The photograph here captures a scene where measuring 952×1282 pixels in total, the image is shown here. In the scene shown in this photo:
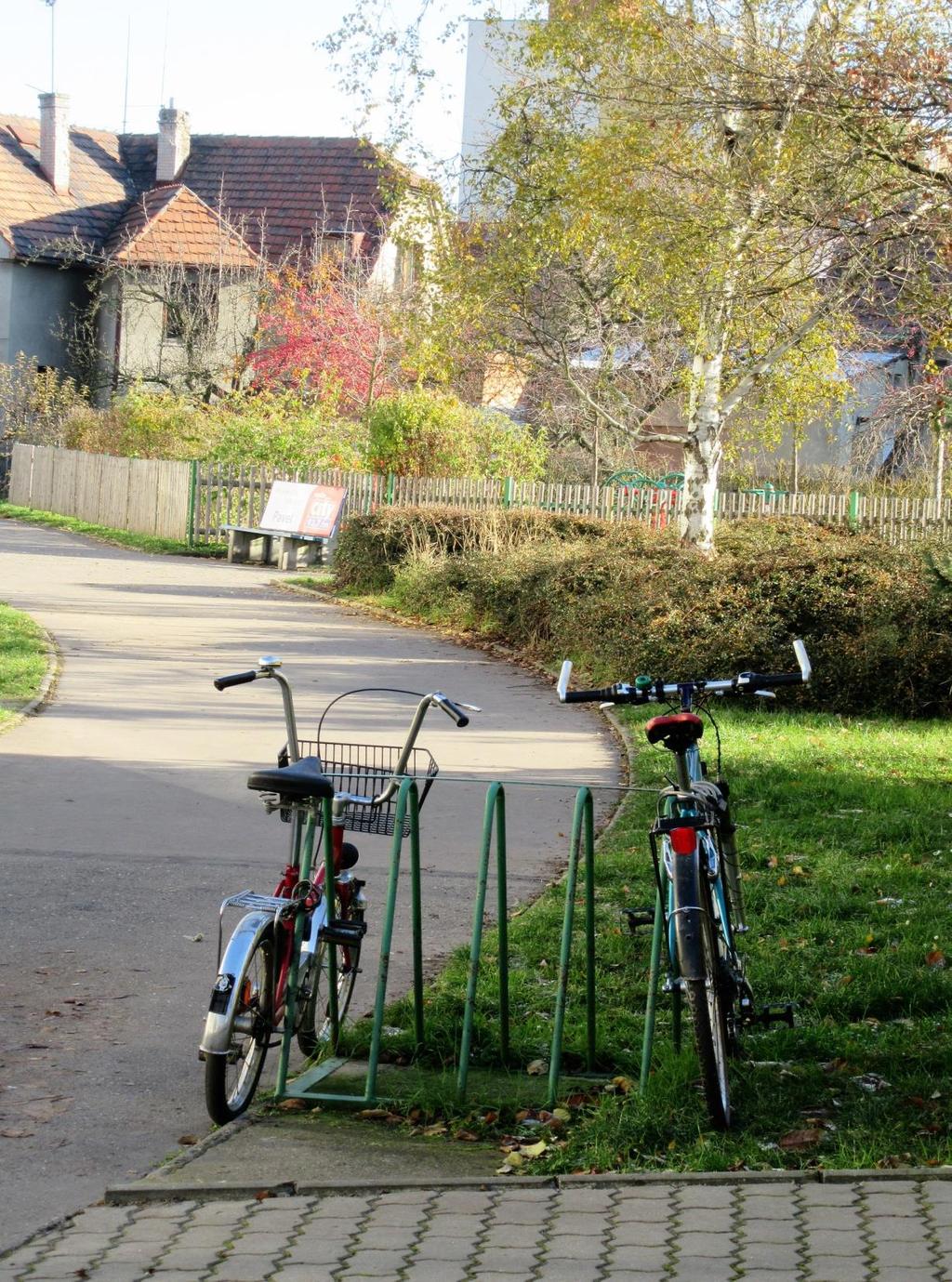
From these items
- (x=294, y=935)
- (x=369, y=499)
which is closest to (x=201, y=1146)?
(x=294, y=935)

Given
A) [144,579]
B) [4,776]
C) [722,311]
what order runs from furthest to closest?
[144,579] < [722,311] < [4,776]

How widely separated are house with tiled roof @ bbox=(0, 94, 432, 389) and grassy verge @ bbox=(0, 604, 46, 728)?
26437 millimetres

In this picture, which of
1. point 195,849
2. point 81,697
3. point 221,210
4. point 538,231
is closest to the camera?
point 195,849

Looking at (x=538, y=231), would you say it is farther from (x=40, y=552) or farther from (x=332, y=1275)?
(x=332, y=1275)

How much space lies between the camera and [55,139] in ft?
158

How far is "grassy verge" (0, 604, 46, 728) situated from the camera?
1305 cm

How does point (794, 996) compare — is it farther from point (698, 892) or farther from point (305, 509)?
point (305, 509)

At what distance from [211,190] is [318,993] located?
45972 millimetres

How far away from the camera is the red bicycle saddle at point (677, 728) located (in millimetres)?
5270

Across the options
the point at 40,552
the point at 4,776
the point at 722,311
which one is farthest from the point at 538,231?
the point at 4,776

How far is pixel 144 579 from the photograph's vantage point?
23.8 m

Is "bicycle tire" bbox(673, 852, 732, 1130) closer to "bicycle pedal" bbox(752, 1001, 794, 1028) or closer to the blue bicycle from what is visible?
the blue bicycle

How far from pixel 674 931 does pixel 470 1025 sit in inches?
26.7

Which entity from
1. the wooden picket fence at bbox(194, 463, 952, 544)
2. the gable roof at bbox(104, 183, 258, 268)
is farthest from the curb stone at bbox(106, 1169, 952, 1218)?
the gable roof at bbox(104, 183, 258, 268)
